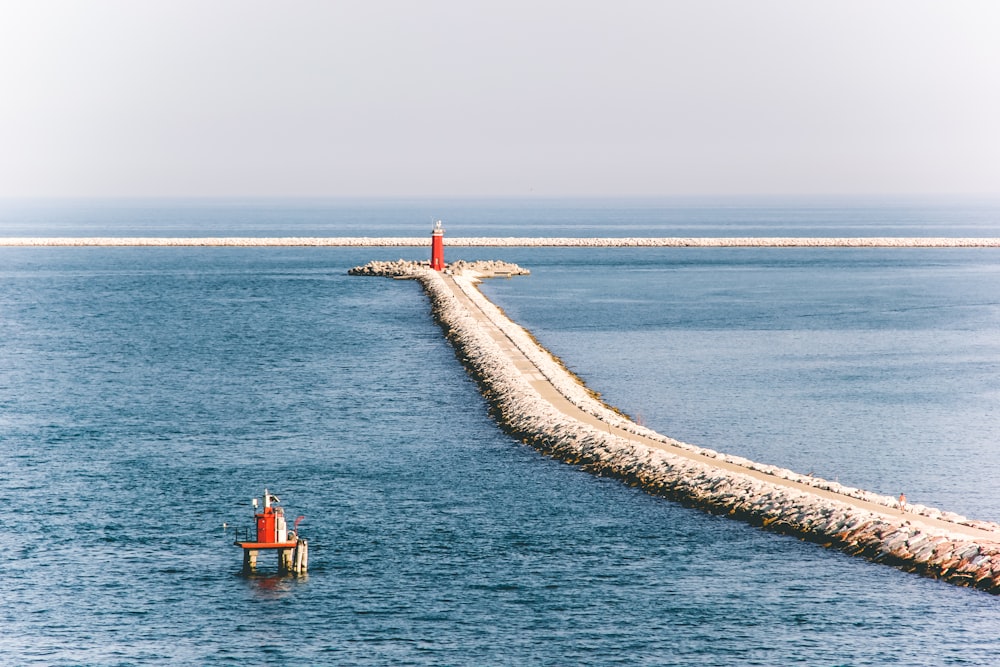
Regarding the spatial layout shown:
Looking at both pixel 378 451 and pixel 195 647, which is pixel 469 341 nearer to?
pixel 378 451

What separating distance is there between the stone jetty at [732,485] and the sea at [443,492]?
737mm

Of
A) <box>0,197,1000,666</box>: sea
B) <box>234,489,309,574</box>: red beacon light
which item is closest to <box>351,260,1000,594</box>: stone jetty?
<box>0,197,1000,666</box>: sea

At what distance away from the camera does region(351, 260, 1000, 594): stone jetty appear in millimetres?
29484

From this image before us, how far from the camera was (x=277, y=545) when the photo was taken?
29125mm

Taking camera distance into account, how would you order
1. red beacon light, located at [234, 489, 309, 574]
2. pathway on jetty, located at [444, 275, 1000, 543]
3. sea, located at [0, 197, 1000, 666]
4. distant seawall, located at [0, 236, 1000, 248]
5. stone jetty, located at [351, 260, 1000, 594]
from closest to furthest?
sea, located at [0, 197, 1000, 666] → red beacon light, located at [234, 489, 309, 574] → stone jetty, located at [351, 260, 1000, 594] → pathway on jetty, located at [444, 275, 1000, 543] → distant seawall, located at [0, 236, 1000, 248]

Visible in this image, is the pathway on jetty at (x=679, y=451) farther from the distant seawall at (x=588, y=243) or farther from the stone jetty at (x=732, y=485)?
the distant seawall at (x=588, y=243)

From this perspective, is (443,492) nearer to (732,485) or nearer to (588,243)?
(732,485)

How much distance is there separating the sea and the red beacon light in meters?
0.51

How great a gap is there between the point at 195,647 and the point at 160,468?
15.5 meters

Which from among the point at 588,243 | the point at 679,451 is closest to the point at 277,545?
the point at 679,451

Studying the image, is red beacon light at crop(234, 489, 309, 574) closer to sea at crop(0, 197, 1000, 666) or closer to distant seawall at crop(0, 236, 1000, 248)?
sea at crop(0, 197, 1000, 666)

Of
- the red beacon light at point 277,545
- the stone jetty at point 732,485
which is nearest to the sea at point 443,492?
the red beacon light at point 277,545

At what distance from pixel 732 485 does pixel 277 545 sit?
468 inches

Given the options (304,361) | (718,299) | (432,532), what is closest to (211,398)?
(304,361)
